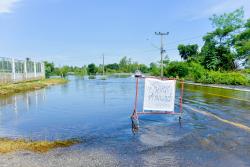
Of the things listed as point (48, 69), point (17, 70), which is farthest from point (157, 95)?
point (48, 69)

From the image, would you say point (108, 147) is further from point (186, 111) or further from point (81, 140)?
point (186, 111)

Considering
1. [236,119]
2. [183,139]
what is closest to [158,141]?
[183,139]

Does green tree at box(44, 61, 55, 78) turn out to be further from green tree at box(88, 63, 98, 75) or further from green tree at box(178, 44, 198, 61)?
green tree at box(178, 44, 198, 61)

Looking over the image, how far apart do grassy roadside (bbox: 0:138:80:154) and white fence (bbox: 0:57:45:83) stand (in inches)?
916

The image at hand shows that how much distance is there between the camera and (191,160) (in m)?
5.57

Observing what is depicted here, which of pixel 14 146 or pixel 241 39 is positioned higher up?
pixel 241 39

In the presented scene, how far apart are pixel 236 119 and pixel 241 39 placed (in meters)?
43.1

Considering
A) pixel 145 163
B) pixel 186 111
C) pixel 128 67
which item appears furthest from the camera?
pixel 128 67

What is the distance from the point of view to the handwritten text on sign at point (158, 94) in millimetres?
9219

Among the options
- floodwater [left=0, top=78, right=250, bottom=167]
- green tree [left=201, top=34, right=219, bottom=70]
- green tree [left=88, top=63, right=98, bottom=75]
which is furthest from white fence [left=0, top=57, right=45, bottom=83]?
green tree [left=88, top=63, right=98, bottom=75]

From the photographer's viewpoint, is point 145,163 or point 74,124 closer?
point 145,163

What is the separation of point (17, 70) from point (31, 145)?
30.8 metres

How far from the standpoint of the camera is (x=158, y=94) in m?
9.35

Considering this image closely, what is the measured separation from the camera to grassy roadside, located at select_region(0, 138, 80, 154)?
6.48 meters
